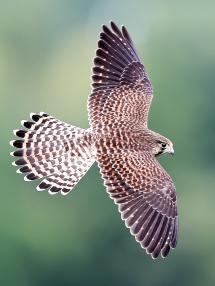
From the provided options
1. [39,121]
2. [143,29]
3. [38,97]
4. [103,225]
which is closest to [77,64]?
[38,97]

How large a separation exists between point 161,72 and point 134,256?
70.3ft

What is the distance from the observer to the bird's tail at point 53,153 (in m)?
12.5

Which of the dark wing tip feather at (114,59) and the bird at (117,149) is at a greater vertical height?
the dark wing tip feather at (114,59)

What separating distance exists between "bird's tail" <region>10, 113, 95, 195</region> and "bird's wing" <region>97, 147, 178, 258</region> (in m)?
0.30

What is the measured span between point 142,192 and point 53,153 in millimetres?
1123

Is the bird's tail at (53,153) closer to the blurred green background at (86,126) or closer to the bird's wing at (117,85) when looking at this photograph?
the bird's wing at (117,85)

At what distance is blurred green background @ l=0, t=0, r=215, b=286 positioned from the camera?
5459 centimetres

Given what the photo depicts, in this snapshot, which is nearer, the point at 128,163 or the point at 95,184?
the point at 128,163

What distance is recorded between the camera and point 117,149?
1229 cm

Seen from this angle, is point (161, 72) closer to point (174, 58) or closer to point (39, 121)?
point (174, 58)

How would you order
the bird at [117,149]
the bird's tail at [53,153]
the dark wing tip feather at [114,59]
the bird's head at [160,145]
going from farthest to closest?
the dark wing tip feather at [114,59], the bird's head at [160,145], the bird's tail at [53,153], the bird at [117,149]

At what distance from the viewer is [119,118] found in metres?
12.8

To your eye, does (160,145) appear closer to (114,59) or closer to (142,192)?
(142,192)

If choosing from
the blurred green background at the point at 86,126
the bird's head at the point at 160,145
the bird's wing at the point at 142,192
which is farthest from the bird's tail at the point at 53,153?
the blurred green background at the point at 86,126
